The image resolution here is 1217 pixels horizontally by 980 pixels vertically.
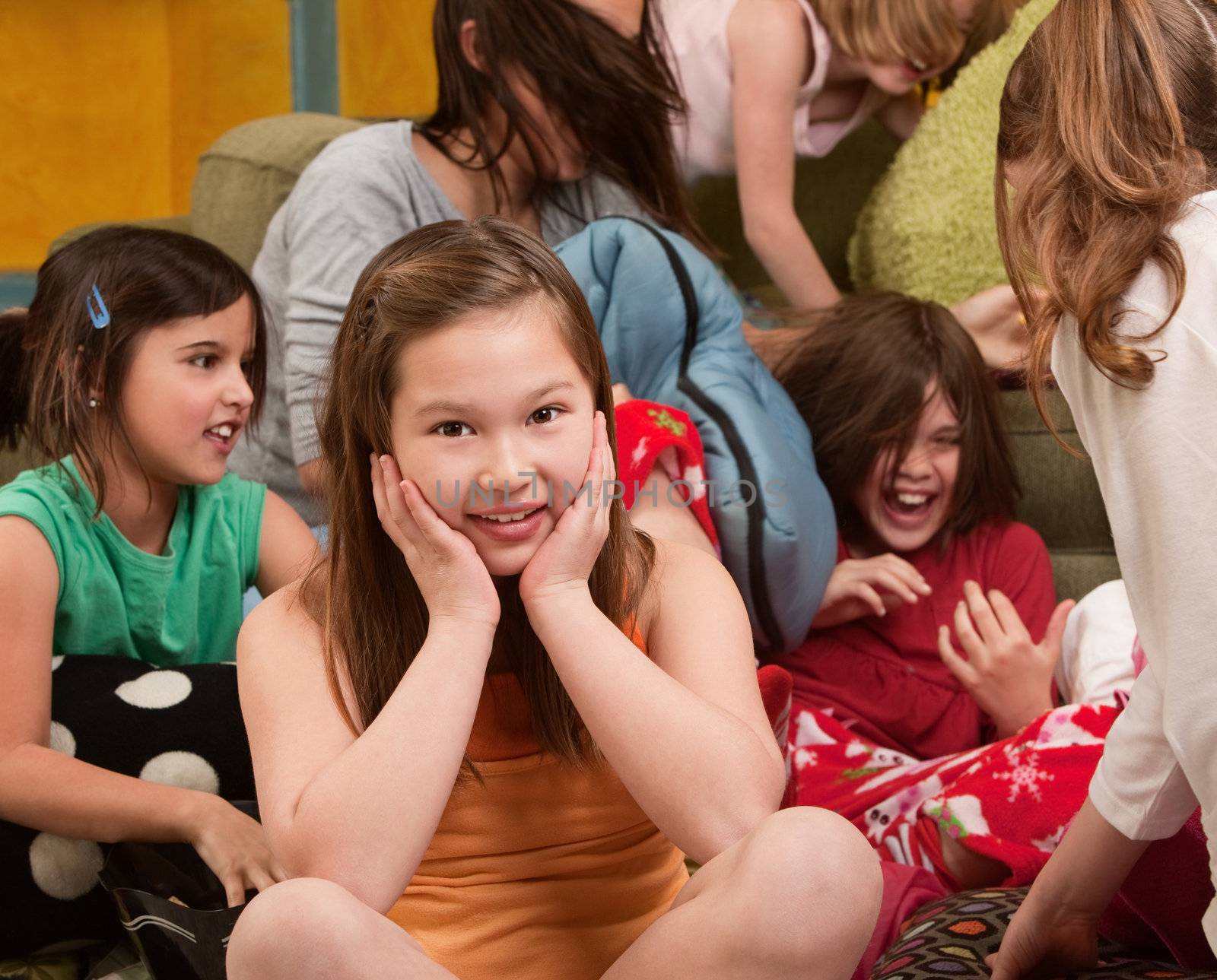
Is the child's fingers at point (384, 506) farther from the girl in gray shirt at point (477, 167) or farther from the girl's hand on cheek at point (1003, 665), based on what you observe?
the girl's hand on cheek at point (1003, 665)

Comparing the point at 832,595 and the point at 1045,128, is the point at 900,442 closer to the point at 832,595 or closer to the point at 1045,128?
the point at 832,595

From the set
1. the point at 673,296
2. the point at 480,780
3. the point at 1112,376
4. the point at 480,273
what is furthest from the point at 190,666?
the point at 1112,376

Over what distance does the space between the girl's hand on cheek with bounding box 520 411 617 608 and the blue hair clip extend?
476mm

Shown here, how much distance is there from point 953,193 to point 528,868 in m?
1.17

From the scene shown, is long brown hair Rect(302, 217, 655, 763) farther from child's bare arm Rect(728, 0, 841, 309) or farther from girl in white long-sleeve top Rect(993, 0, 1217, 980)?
child's bare arm Rect(728, 0, 841, 309)

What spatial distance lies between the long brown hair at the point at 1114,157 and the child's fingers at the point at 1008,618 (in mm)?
540

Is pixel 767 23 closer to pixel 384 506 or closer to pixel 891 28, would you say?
pixel 891 28

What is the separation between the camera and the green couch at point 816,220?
1.54m

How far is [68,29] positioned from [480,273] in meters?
1.67

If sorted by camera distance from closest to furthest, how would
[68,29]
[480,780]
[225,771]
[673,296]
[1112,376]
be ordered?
[1112,376]
[480,780]
[225,771]
[673,296]
[68,29]

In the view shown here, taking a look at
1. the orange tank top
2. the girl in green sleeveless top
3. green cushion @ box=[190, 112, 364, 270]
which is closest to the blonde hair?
green cushion @ box=[190, 112, 364, 270]

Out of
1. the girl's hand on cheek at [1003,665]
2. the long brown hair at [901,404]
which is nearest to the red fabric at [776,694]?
the girl's hand on cheek at [1003,665]

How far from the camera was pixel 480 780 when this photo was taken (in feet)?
2.65

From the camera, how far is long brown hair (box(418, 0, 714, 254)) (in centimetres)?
141
